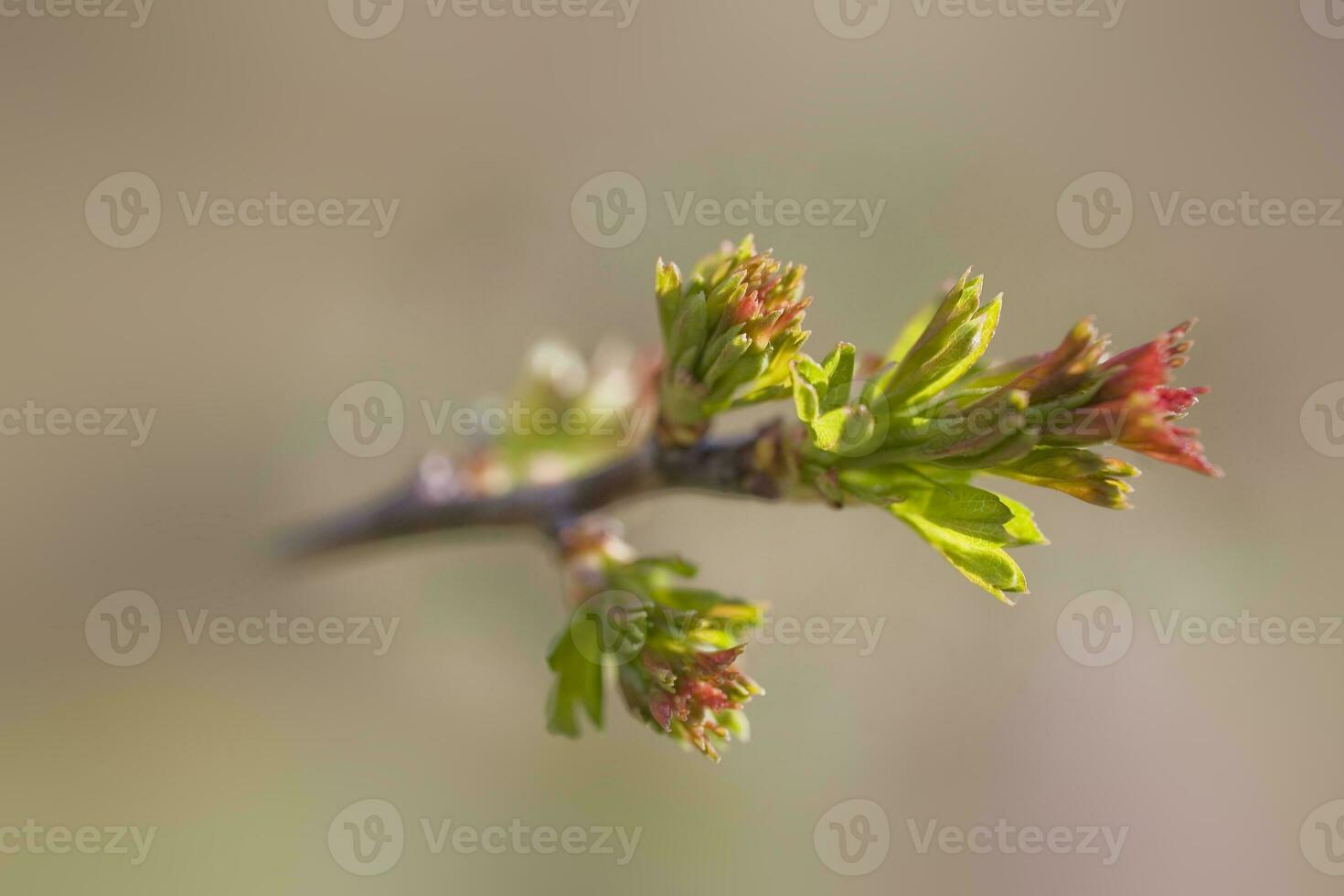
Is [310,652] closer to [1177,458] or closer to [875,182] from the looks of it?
[875,182]

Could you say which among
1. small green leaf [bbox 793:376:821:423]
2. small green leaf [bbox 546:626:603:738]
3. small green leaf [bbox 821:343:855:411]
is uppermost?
small green leaf [bbox 821:343:855:411]

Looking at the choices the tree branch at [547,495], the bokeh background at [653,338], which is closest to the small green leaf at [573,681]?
the tree branch at [547,495]

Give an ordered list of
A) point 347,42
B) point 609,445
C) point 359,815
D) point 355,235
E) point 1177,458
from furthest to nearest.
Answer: point 347,42 < point 355,235 < point 359,815 < point 609,445 < point 1177,458

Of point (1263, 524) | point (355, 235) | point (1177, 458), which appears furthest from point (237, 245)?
point (1263, 524)

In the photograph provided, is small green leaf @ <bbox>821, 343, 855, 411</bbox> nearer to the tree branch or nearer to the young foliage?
the young foliage

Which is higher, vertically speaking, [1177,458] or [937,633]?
[1177,458]

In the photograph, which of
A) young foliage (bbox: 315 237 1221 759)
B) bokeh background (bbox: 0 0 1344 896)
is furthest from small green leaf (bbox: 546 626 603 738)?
bokeh background (bbox: 0 0 1344 896)
